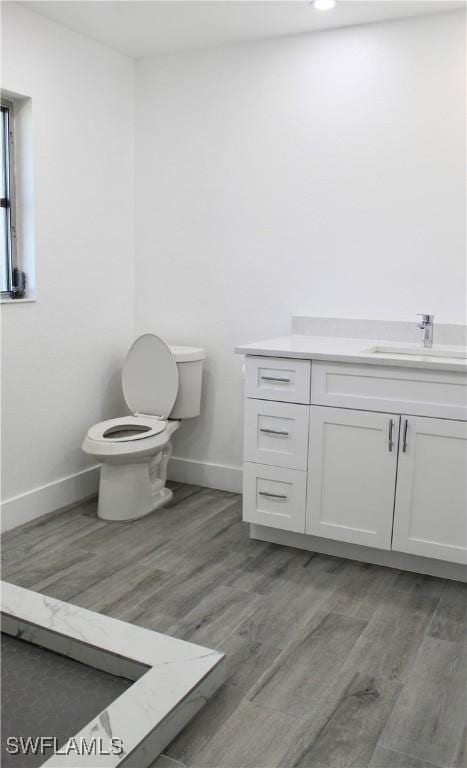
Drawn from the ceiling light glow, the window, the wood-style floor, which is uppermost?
the ceiling light glow

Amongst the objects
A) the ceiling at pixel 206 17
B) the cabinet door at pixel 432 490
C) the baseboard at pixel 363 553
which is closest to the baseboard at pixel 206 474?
the baseboard at pixel 363 553

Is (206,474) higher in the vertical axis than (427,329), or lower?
lower

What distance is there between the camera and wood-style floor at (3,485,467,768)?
1789 millimetres

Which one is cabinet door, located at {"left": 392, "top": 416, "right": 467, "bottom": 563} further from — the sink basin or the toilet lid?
the toilet lid

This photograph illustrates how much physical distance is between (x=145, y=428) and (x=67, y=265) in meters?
0.88

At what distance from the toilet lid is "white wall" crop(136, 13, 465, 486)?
→ 11.0 inches

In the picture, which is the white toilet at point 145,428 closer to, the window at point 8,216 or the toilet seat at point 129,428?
the toilet seat at point 129,428

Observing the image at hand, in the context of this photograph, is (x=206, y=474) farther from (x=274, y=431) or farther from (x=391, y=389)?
(x=391, y=389)

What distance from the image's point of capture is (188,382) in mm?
3549

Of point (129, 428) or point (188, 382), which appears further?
point (188, 382)

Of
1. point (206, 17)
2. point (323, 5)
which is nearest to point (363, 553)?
point (323, 5)

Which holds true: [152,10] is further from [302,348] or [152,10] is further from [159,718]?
[159,718]

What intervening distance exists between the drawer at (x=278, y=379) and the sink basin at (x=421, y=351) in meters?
0.33

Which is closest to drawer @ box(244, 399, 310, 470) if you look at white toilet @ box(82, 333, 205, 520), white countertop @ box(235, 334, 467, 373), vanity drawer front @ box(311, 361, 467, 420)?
vanity drawer front @ box(311, 361, 467, 420)
